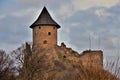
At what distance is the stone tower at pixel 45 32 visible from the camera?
5847 centimetres

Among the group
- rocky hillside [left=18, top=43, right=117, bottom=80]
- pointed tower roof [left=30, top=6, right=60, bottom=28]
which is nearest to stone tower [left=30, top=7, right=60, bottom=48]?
pointed tower roof [left=30, top=6, right=60, bottom=28]

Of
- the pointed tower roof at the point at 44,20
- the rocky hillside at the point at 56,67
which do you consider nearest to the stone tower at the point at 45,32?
the pointed tower roof at the point at 44,20

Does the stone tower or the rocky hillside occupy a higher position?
the stone tower

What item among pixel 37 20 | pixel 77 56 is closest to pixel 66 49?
pixel 77 56

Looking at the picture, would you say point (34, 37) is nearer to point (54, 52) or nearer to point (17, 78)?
point (54, 52)

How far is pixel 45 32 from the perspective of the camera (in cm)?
5875

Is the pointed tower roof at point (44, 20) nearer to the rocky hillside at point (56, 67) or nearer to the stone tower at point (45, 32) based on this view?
the stone tower at point (45, 32)

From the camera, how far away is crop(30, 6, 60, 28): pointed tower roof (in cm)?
5966

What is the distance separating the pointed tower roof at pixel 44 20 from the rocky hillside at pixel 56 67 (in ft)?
11.2

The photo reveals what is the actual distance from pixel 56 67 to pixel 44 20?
7.66 m

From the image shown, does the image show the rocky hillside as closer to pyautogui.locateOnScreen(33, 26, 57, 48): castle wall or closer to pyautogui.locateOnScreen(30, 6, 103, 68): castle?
pyautogui.locateOnScreen(33, 26, 57, 48): castle wall

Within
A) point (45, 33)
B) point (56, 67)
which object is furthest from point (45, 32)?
point (56, 67)

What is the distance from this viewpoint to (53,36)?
59.0 meters

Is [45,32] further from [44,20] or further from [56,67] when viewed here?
[56,67]
